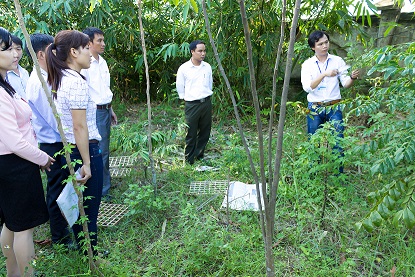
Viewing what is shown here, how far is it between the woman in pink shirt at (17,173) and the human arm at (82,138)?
168mm

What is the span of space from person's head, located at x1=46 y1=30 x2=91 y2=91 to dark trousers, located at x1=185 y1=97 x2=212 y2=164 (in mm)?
1969

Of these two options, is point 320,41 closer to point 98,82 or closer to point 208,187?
point 208,187

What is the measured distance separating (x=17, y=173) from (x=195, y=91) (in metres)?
2.30

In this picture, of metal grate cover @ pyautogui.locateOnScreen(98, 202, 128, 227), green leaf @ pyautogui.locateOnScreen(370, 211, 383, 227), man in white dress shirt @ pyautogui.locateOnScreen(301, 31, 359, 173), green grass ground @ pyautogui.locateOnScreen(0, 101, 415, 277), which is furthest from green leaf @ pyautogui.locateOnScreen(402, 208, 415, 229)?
metal grate cover @ pyautogui.locateOnScreen(98, 202, 128, 227)

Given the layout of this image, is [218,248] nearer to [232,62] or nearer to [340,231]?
[340,231]

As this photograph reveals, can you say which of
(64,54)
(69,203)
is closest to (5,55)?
(64,54)

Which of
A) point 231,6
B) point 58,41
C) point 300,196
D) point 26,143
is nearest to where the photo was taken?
point 26,143

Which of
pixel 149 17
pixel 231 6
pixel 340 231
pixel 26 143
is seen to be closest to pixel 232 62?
pixel 231 6

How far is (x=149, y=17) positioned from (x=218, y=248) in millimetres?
4269

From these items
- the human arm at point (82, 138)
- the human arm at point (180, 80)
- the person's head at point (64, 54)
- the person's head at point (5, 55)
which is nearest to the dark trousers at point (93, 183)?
the human arm at point (82, 138)

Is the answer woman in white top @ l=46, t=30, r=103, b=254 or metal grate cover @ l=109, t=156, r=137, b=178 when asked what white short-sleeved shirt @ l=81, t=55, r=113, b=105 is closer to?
metal grate cover @ l=109, t=156, r=137, b=178

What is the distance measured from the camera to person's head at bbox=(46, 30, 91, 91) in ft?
7.04

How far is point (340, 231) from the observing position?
8.95 ft

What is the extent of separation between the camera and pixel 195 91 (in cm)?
406
